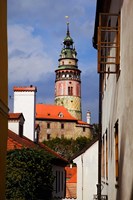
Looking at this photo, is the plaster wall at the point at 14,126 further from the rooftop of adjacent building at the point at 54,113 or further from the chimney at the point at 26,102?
the rooftop of adjacent building at the point at 54,113

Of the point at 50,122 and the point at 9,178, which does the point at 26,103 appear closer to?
the point at 9,178

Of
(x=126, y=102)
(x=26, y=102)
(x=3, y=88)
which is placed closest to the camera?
(x=126, y=102)

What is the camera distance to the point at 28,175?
18.3m

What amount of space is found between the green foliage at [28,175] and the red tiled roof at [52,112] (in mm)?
102819

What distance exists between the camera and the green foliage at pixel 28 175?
1773 centimetres

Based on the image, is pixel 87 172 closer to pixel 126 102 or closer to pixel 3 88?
pixel 3 88

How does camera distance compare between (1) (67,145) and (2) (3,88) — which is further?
(1) (67,145)

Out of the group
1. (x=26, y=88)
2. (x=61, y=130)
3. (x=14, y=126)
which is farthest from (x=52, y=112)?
(x=14, y=126)

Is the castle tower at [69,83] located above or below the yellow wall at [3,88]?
above

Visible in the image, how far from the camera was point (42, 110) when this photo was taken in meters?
126

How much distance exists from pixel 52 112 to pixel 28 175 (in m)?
107

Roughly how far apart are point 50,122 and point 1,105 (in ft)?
370

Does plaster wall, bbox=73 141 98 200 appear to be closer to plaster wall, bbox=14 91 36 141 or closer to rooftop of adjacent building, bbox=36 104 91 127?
plaster wall, bbox=14 91 36 141

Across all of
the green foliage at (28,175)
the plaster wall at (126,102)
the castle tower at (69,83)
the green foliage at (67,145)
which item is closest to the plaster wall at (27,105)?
the green foliage at (28,175)
